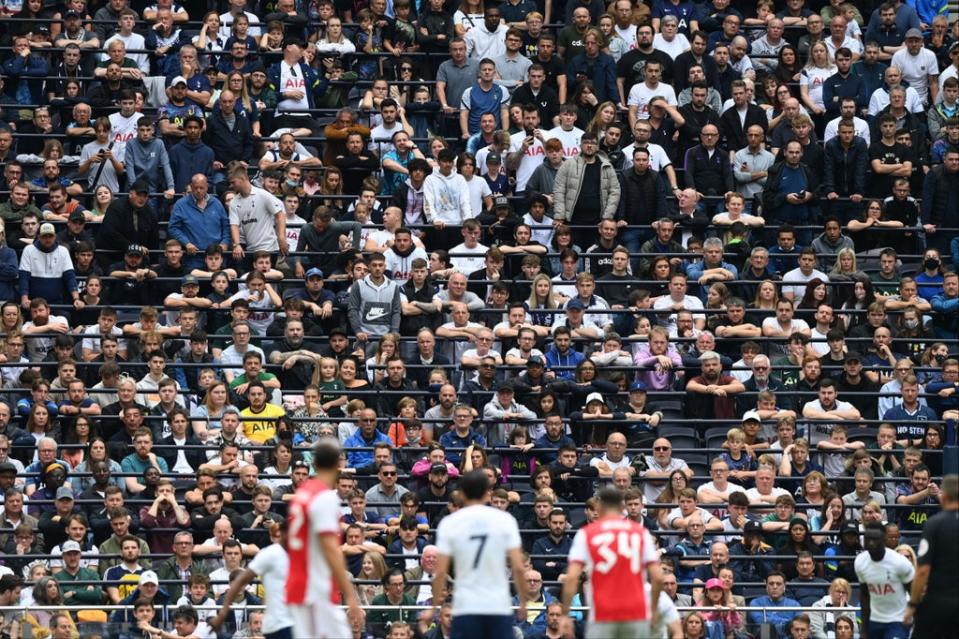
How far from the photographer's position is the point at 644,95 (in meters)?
27.6

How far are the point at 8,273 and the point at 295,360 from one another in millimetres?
3745

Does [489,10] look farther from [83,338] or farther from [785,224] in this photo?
[83,338]

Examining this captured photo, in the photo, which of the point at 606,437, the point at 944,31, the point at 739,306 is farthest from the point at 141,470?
the point at 944,31

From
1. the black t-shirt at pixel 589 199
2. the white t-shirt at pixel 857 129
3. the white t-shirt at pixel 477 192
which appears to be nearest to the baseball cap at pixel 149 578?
the white t-shirt at pixel 477 192

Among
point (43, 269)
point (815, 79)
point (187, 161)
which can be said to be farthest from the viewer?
point (815, 79)

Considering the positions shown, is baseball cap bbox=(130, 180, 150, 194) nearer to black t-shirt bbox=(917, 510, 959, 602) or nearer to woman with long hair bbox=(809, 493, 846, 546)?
woman with long hair bbox=(809, 493, 846, 546)

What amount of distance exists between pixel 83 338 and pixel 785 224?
28.5ft

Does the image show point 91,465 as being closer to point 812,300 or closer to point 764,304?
point 764,304

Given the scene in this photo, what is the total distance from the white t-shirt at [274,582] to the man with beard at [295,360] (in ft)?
25.3

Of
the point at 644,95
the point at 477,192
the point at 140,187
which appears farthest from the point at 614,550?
the point at 644,95

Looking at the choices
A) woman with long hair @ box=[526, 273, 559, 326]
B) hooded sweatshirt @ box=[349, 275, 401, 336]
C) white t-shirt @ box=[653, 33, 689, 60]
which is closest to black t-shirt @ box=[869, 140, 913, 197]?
white t-shirt @ box=[653, 33, 689, 60]

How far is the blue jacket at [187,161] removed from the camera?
87.8ft

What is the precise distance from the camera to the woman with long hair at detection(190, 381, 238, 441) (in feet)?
78.6

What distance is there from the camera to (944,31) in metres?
29.2
